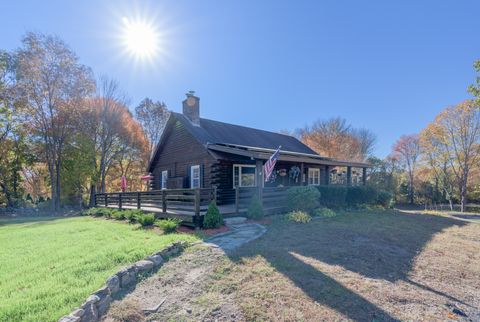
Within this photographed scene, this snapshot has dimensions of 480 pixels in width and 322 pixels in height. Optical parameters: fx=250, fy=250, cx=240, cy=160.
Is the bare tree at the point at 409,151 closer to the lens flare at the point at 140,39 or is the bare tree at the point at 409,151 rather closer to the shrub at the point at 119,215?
the lens flare at the point at 140,39

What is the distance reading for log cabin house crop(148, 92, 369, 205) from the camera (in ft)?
41.9

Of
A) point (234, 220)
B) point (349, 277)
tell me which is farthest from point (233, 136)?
point (349, 277)

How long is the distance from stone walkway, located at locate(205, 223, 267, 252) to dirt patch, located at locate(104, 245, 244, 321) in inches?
42.1

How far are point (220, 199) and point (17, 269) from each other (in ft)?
28.7

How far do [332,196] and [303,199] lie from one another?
3063 mm

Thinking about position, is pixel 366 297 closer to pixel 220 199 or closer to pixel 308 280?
pixel 308 280

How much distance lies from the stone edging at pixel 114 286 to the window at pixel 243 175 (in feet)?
26.2

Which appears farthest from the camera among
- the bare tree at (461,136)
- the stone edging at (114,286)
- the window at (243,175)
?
the bare tree at (461,136)

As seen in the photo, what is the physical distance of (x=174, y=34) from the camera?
12.1 meters

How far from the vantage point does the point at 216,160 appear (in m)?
12.5

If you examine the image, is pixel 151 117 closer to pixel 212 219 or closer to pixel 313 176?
pixel 313 176

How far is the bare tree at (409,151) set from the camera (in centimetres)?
3015

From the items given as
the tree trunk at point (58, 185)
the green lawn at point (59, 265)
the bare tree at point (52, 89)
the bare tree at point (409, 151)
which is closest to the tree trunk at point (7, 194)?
the bare tree at point (52, 89)

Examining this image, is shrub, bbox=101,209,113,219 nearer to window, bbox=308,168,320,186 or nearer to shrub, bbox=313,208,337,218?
shrub, bbox=313,208,337,218
